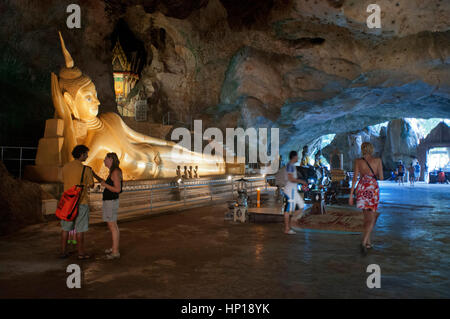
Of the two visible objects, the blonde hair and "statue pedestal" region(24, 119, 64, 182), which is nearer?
the blonde hair

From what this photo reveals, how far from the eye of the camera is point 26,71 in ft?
35.1

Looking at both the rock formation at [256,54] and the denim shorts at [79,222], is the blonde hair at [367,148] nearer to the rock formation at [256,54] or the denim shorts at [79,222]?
the denim shorts at [79,222]

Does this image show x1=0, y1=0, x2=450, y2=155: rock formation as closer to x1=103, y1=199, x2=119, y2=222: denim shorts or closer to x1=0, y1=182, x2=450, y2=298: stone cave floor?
x1=0, y1=182, x2=450, y2=298: stone cave floor

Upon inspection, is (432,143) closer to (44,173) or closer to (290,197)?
(290,197)

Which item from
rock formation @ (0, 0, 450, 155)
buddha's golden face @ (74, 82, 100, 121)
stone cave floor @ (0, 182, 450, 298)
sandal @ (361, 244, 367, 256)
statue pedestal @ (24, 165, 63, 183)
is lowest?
stone cave floor @ (0, 182, 450, 298)

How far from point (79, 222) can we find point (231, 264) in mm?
1808

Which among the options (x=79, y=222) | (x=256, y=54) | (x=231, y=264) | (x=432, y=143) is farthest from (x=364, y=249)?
(x=432, y=143)

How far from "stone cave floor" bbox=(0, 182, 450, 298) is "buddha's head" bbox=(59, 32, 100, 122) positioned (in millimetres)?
3020

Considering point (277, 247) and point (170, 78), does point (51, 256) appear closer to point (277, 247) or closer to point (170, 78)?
point (277, 247)

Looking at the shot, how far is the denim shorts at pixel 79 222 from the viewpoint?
3.90 metres

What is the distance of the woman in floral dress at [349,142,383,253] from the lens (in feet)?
13.3

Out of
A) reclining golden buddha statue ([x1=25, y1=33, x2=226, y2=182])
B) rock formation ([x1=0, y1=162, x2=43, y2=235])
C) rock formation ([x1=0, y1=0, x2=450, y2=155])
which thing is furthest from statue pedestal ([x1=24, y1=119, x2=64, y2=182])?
rock formation ([x1=0, y1=0, x2=450, y2=155])

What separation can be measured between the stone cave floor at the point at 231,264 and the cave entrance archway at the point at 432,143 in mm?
21060

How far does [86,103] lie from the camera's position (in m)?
7.75
